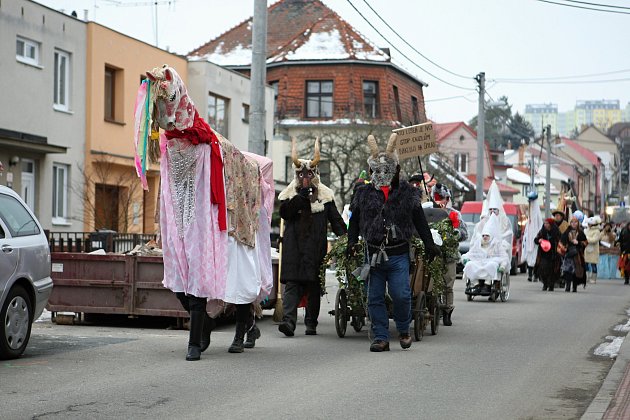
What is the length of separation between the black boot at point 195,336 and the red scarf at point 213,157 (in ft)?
2.79

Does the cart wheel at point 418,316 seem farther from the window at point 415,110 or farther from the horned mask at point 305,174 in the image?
the window at point 415,110

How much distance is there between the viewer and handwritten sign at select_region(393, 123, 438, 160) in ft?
44.9

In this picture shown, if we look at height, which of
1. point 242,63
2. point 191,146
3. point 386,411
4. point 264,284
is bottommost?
point 386,411

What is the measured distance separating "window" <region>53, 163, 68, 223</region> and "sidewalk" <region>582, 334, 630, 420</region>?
21.1m

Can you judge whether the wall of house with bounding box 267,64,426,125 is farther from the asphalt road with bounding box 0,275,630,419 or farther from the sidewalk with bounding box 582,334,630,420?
the sidewalk with bounding box 582,334,630,420

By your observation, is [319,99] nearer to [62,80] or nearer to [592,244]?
[592,244]

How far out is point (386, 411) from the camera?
7.81m

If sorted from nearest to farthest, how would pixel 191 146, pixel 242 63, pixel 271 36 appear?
pixel 191 146, pixel 242 63, pixel 271 36

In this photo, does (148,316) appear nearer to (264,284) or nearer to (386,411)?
(264,284)

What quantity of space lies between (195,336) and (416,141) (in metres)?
4.84

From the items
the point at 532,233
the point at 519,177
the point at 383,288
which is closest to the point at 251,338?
the point at 383,288

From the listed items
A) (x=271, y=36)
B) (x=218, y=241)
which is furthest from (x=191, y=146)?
(x=271, y=36)

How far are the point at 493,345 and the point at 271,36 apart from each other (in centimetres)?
4597

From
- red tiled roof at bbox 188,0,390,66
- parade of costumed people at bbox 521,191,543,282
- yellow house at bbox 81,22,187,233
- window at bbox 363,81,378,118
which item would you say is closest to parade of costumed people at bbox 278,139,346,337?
yellow house at bbox 81,22,187,233
